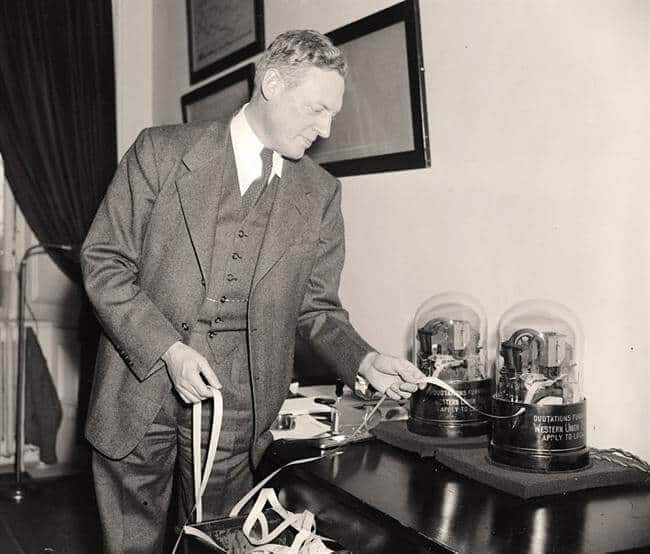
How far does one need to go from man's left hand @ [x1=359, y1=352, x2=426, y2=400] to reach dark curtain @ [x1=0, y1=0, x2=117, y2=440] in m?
3.14

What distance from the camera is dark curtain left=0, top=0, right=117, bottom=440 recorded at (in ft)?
16.2

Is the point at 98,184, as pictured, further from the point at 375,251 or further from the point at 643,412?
the point at 643,412

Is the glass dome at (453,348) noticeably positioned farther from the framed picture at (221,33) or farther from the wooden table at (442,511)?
the framed picture at (221,33)

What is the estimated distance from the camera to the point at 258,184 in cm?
214

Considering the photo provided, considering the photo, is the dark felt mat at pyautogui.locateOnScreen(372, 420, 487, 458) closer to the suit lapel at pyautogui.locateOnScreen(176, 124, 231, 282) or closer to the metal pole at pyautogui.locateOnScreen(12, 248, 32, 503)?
the suit lapel at pyautogui.locateOnScreen(176, 124, 231, 282)

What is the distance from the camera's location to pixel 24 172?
199 inches

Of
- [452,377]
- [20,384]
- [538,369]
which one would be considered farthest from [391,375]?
[20,384]

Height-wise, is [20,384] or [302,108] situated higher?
[302,108]

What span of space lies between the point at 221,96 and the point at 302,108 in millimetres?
2519

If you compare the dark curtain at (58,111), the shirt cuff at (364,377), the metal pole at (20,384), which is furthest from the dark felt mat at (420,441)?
the dark curtain at (58,111)

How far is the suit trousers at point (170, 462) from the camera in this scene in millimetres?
2062

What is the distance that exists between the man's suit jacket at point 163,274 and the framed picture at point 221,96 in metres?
1.88

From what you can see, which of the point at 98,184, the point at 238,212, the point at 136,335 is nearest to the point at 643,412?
the point at 238,212

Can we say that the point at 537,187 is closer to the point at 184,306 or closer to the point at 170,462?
the point at 184,306
